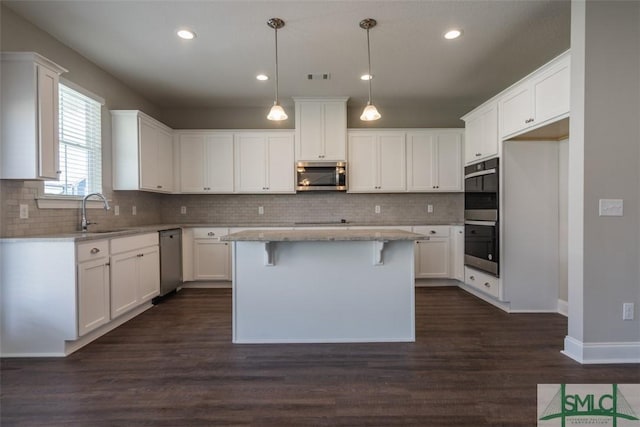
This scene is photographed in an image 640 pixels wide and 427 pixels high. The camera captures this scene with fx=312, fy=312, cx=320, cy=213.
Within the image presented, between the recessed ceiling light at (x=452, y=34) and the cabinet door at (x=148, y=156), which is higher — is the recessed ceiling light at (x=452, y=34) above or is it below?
above

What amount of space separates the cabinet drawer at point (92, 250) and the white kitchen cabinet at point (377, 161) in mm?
3256

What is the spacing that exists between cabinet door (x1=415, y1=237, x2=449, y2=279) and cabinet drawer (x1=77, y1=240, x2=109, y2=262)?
3.85 meters

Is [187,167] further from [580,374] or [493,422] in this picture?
[580,374]

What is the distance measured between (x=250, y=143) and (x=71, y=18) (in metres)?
2.49

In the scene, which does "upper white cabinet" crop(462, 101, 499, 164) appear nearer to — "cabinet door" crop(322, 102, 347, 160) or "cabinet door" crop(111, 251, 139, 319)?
"cabinet door" crop(322, 102, 347, 160)

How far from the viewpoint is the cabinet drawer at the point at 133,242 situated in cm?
302

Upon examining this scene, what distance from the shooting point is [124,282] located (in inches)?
125

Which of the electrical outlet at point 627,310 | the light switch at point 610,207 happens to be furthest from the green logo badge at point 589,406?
the light switch at point 610,207

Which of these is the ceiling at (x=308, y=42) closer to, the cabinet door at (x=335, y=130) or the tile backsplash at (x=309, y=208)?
the cabinet door at (x=335, y=130)

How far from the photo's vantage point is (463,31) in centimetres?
298

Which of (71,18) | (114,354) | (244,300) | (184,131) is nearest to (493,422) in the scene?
(244,300)

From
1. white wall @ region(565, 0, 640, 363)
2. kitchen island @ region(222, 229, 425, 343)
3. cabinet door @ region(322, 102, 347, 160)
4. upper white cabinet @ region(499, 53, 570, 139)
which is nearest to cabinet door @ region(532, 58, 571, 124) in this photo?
upper white cabinet @ region(499, 53, 570, 139)

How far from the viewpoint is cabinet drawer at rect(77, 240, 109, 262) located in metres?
2.54

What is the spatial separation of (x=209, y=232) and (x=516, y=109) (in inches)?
164
